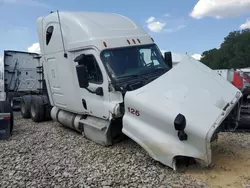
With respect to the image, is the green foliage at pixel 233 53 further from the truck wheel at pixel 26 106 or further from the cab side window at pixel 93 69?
the cab side window at pixel 93 69

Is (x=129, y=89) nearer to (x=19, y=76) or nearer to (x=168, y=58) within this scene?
(x=168, y=58)

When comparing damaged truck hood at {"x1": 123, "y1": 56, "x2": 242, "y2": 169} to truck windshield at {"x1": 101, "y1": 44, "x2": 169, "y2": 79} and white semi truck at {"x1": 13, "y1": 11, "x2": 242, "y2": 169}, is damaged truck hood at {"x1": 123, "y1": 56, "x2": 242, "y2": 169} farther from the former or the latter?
truck windshield at {"x1": 101, "y1": 44, "x2": 169, "y2": 79}

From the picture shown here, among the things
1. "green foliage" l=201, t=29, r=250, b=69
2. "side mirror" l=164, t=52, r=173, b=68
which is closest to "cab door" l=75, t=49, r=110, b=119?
"side mirror" l=164, t=52, r=173, b=68

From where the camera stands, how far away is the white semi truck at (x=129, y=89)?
5.04 m

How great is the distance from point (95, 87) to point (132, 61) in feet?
3.34

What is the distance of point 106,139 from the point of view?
22.1 ft

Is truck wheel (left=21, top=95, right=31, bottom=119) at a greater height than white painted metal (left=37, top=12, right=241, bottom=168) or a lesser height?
lesser

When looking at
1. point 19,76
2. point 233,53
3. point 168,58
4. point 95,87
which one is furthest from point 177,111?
point 233,53

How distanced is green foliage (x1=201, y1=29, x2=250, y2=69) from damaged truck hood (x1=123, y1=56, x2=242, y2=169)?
70460 mm

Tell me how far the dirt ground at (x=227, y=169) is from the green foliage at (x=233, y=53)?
6979cm

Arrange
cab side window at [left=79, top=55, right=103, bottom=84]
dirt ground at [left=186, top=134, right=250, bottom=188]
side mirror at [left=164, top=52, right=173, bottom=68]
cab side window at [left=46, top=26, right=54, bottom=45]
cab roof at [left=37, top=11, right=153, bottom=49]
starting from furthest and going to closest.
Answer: cab side window at [left=46, top=26, right=54, bottom=45], side mirror at [left=164, top=52, right=173, bottom=68], cab roof at [left=37, top=11, right=153, bottom=49], cab side window at [left=79, top=55, right=103, bottom=84], dirt ground at [left=186, top=134, right=250, bottom=188]

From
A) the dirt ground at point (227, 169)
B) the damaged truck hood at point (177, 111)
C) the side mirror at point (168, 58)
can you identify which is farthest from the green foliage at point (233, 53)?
the damaged truck hood at point (177, 111)

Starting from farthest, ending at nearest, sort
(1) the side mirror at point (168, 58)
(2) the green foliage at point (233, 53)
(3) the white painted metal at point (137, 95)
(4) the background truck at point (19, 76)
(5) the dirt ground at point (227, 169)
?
(2) the green foliage at point (233, 53) < (4) the background truck at point (19, 76) < (1) the side mirror at point (168, 58) < (3) the white painted metal at point (137, 95) < (5) the dirt ground at point (227, 169)

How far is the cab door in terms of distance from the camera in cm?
662
